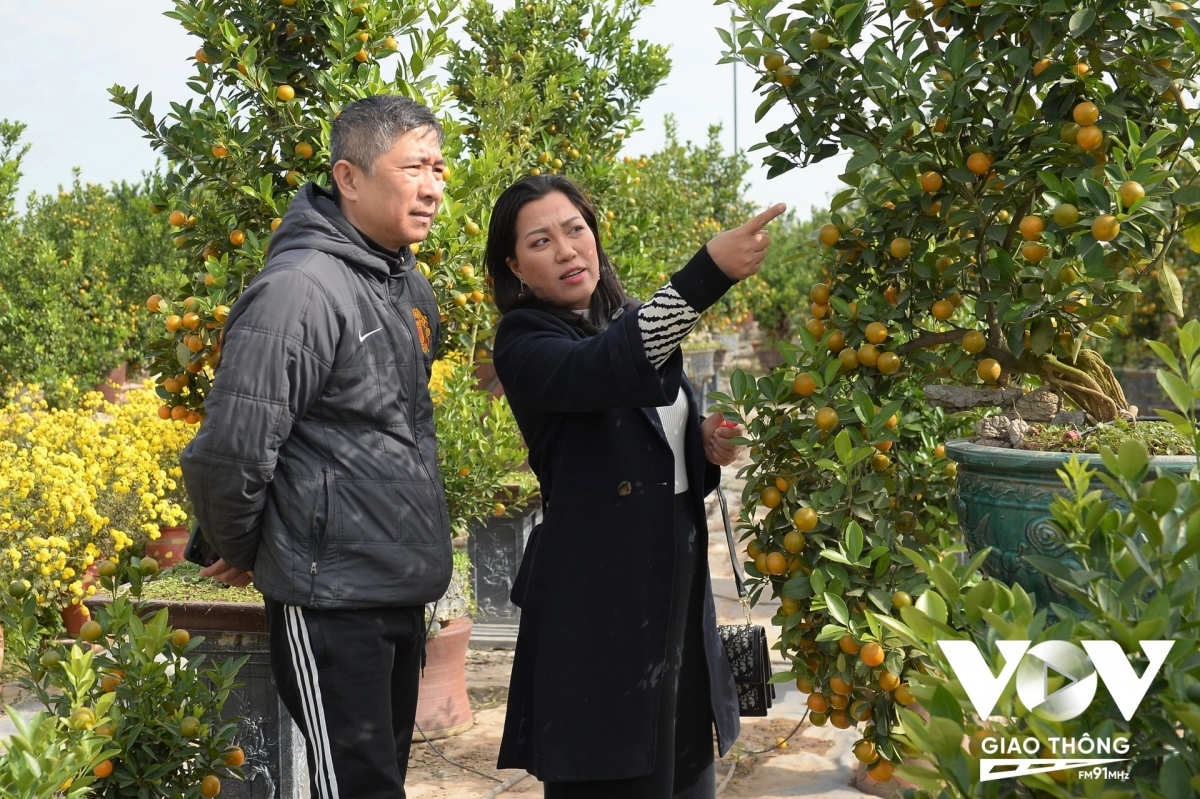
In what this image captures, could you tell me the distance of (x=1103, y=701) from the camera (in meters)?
1.07

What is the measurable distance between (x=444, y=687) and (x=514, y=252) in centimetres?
240

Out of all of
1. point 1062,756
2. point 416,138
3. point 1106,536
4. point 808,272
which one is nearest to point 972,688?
point 1062,756

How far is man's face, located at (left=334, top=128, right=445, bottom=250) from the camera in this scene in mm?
2164

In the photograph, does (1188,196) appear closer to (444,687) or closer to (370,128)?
(370,128)

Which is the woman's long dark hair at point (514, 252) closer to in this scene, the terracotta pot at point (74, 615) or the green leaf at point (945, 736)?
the green leaf at point (945, 736)

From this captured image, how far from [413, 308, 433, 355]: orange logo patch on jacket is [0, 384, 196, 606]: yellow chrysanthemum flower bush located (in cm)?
230

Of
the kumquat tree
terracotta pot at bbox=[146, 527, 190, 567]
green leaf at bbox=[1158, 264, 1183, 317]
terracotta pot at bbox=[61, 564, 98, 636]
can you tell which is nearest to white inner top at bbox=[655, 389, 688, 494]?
the kumquat tree

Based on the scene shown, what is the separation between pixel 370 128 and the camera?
217cm

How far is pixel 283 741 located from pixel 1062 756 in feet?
8.03

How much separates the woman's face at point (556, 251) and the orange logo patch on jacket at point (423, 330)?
0.31m

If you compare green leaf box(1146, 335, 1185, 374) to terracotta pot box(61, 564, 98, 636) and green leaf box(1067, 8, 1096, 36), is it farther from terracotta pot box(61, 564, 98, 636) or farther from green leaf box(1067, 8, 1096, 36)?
terracotta pot box(61, 564, 98, 636)

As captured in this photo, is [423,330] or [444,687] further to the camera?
[444,687]

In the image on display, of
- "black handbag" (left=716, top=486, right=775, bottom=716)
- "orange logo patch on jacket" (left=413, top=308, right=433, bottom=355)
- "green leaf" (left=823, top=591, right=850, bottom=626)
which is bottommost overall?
"black handbag" (left=716, top=486, right=775, bottom=716)

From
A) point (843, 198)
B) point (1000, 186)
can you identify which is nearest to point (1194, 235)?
point (1000, 186)
